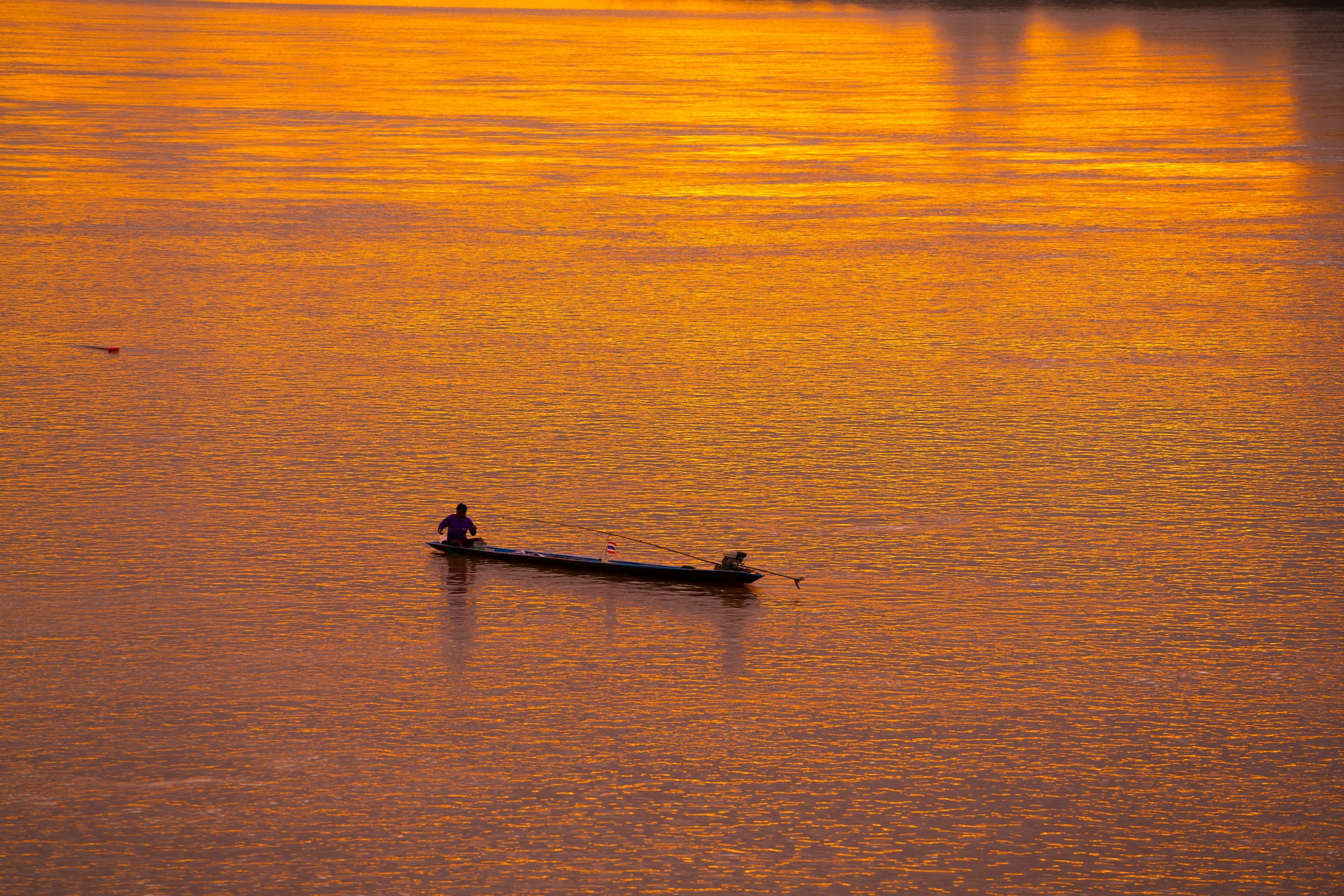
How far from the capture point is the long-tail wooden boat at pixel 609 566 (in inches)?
1228

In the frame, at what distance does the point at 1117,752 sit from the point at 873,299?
2980 centimetres

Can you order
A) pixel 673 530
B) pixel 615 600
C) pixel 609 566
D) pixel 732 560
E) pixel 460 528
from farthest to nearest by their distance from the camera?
pixel 673 530 → pixel 460 528 → pixel 609 566 → pixel 732 560 → pixel 615 600

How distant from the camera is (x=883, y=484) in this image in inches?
1455

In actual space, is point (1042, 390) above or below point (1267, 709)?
above

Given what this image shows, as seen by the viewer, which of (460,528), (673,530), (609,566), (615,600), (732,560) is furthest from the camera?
(673,530)

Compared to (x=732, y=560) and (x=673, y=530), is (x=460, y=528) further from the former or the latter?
(x=732, y=560)

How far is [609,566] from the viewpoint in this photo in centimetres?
3167

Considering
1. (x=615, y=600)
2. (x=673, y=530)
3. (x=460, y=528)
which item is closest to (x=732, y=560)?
(x=615, y=600)

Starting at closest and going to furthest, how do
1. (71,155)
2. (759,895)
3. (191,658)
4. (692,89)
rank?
(759,895) < (191,658) < (71,155) < (692,89)

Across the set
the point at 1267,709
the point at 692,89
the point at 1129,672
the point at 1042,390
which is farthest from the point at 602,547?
the point at 692,89

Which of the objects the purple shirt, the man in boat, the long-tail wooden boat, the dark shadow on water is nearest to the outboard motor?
the long-tail wooden boat

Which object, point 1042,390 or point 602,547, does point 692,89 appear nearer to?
point 1042,390

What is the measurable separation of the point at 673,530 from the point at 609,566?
8.29 feet

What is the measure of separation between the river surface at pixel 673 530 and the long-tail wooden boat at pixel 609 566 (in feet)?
0.84
